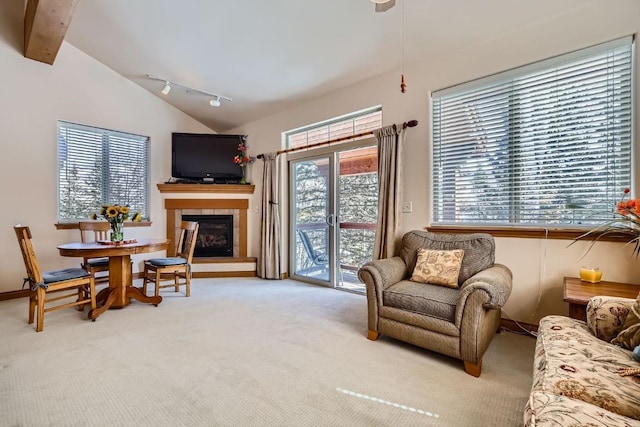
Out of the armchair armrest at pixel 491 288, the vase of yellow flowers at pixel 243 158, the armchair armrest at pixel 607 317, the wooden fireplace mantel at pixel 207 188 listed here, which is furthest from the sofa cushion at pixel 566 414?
the vase of yellow flowers at pixel 243 158

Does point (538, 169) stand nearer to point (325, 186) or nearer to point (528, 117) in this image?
point (528, 117)

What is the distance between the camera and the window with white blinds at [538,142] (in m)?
2.36

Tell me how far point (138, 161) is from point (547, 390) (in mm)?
5873

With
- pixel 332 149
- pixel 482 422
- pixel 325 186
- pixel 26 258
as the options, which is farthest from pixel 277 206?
pixel 482 422

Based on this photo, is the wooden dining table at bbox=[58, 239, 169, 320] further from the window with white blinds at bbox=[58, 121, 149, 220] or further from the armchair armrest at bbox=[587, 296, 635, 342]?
the armchair armrest at bbox=[587, 296, 635, 342]

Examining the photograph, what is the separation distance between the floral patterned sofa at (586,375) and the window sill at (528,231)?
3.22 ft

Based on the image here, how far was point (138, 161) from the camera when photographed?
5105 millimetres

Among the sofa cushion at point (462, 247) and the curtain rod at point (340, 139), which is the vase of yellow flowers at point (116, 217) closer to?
the curtain rod at point (340, 139)

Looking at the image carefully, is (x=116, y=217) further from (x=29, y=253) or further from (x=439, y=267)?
(x=439, y=267)

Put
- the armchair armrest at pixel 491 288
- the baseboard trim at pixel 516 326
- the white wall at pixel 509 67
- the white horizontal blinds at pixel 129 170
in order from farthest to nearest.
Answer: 1. the white horizontal blinds at pixel 129 170
2. the baseboard trim at pixel 516 326
3. the white wall at pixel 509 67
4. the armchair armrest at pixel 491 288

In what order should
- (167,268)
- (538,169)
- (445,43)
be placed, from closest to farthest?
1. (538,169)
2. (445,43)
3. (167,268)

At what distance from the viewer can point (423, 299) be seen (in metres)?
2.26

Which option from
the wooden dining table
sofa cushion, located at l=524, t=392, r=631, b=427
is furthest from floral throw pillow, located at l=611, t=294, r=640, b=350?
the wooden dining table

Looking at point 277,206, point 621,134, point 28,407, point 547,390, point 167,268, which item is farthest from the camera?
point 277,206
